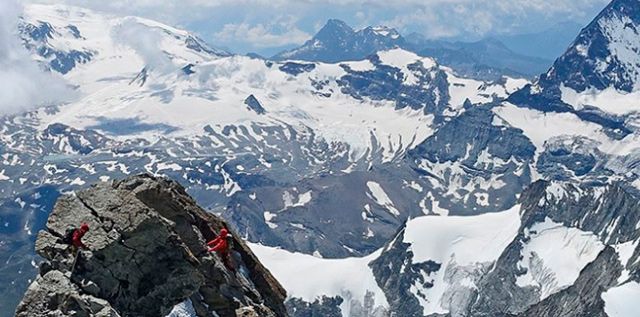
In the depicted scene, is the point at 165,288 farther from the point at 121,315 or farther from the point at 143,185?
the point at 143,185

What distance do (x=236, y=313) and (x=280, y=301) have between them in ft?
29.9

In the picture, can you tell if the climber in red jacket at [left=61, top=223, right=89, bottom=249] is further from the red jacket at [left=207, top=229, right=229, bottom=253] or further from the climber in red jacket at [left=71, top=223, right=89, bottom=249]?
the red jacket at [left=207, top=229, right=229, bottom=253]

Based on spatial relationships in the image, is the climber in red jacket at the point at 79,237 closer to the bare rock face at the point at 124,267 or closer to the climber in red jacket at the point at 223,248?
the bare rock face at the point at 124,267

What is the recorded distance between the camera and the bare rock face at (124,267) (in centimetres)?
3703

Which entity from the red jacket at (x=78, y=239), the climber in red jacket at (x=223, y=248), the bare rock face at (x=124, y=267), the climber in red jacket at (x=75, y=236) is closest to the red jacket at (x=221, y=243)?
the climber in red jacket at (x=223, y=248)

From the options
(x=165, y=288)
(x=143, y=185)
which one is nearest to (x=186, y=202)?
(x=143, y=185)

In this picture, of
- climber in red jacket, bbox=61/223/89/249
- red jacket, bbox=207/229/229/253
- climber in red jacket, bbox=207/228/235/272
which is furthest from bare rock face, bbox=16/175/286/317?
climber in red jacket, bbox=207/228/235/272

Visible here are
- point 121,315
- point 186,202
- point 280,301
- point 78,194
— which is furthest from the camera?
point 280,301

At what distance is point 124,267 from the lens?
130 feet

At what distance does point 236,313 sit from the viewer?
1757 inches

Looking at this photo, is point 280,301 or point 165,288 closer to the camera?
point 165,288

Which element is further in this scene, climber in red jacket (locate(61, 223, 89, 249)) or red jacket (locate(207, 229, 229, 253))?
red jacket (locate(207, 229, 229, 253))

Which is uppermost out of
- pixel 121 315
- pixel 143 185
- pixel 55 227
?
pixel 143 185

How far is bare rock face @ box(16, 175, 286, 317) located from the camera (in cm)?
3703
